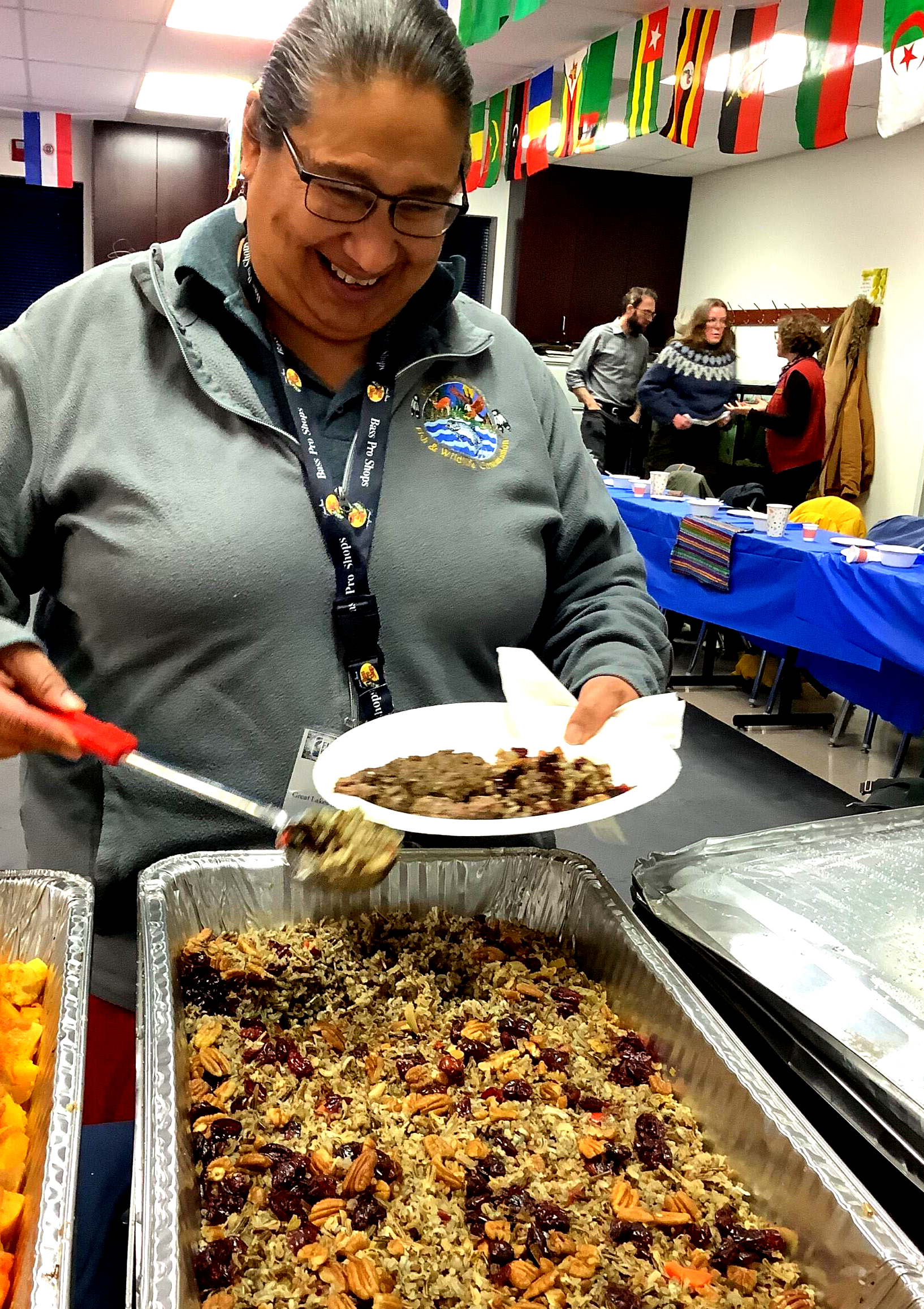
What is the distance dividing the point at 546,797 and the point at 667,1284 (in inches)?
17.6

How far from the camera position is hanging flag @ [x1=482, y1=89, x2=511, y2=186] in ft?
24.7

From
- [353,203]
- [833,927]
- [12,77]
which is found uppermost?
[12,77]

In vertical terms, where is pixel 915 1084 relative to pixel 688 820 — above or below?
above

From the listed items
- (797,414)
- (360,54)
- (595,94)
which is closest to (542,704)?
(360,54)

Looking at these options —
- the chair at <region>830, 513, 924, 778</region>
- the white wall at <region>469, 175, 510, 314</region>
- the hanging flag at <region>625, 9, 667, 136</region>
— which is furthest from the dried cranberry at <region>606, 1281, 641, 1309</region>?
the white wall at <region>469, 175, 510, 314</region>

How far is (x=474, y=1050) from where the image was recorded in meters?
1.08

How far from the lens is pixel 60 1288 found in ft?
2.29

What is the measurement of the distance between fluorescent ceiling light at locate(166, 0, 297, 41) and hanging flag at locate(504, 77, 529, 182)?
167 cm

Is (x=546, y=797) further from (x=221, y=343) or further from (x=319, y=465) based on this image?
(x=221, y=343)

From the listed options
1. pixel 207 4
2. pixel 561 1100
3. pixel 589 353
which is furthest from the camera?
pixel 589 353

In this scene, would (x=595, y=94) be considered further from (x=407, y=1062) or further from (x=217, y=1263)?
(x=217, y=1263)

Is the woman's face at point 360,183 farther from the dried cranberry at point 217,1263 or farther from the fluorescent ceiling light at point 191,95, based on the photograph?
the fluorescent ceiling light at point 191,95

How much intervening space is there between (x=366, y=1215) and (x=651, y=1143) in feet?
0.91

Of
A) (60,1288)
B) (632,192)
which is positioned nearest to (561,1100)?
(60,1288)
